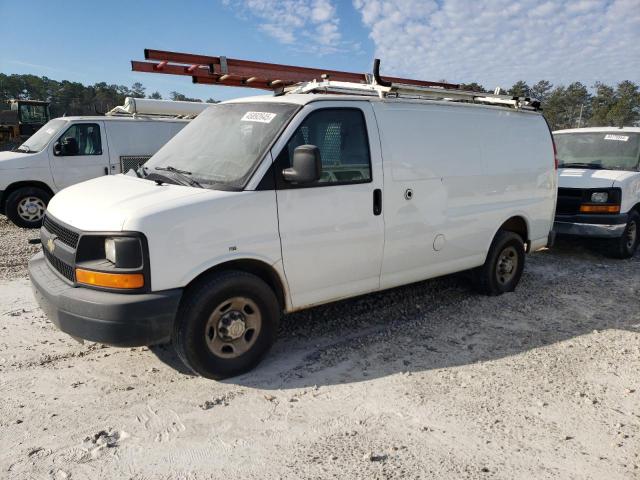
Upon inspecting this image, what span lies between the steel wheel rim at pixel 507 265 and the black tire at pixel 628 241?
281cm

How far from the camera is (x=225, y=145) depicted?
4.09 metres

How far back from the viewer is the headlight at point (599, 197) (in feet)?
24.7

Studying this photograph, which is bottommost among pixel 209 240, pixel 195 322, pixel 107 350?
pixel 107 350

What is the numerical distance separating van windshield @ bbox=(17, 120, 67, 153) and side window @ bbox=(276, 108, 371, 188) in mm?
7591

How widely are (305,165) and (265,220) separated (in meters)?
0.50

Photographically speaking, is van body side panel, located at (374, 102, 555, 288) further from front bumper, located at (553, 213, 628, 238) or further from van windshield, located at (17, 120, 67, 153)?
van windshield, located at (17, 120, 67, 153)

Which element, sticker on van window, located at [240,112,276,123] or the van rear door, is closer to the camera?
the van rear door

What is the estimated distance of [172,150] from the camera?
14.7 feet

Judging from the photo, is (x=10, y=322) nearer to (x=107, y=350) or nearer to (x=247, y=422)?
(x=107, y=350)

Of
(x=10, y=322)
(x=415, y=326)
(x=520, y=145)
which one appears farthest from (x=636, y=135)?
(x=10, y=322)

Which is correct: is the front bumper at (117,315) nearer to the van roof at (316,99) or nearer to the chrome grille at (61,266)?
the chrome grille at (61,266)

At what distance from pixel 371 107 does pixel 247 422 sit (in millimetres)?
2755

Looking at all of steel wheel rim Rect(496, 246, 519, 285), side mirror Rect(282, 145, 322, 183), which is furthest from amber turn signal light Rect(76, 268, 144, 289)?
steel wheel rim Rect(496, 246, 519, 285)

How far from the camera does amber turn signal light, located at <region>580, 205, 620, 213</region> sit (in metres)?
7.52
